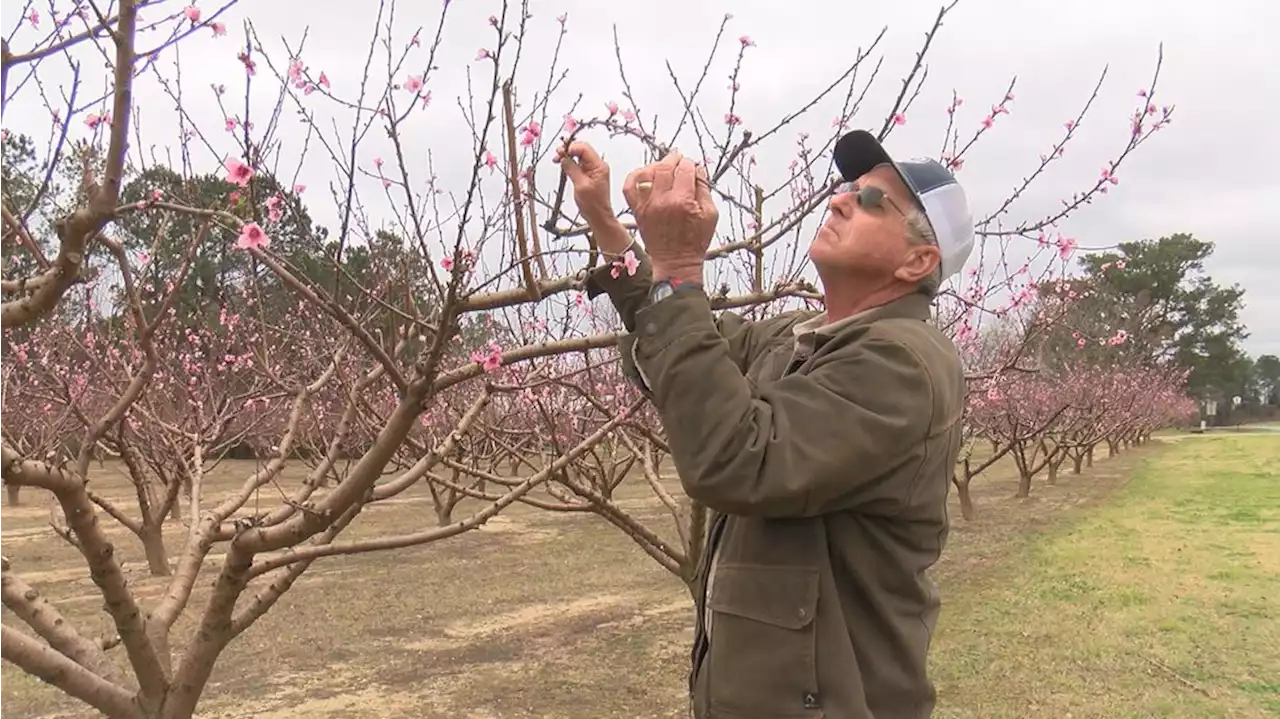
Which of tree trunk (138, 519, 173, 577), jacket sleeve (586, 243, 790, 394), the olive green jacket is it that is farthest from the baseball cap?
tree trunk (138, 519, 173, 577)

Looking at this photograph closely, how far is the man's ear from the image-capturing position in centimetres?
155

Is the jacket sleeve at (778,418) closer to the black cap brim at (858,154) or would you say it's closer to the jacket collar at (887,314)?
the jacket collar at (887,314)

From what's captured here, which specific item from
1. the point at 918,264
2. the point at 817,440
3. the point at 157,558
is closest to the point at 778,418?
the point at 817,440

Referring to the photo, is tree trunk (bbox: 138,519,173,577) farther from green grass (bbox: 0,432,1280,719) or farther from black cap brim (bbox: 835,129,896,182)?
black cap brim (bbox: 835,129,896,182)

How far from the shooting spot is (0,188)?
2248mm

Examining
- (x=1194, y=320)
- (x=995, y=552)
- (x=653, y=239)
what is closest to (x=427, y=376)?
(x=653, y=239)

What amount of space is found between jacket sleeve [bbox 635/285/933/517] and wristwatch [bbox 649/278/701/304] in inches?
0.8

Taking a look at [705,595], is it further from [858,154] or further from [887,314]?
[858,154]

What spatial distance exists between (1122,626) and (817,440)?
25.9 ft

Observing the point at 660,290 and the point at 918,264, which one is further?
the point at 918,264

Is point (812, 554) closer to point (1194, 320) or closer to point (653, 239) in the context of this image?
point (653, 239)

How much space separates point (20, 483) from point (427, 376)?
100 centimetres

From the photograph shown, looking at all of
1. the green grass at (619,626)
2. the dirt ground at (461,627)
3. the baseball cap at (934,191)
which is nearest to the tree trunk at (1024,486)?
the green grass at (619,626)

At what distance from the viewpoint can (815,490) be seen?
1310 millimetres
